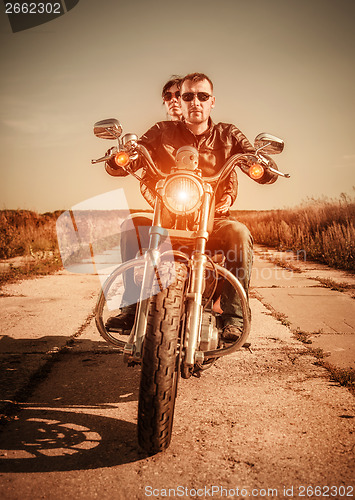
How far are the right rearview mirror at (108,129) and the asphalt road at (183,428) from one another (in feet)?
5.18

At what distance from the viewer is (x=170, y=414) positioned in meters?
1.86

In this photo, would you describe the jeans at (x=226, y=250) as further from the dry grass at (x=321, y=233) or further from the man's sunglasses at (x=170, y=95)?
the dry grass at (x=321, y=233)

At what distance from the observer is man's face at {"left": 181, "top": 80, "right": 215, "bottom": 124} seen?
2.86 meters

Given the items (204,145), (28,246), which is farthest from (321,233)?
(204,145)

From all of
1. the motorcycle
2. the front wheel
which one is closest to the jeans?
the motorcycle

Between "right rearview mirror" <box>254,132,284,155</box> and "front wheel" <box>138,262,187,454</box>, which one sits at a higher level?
"right rearview mirror" <box>254,132,284,155</box>

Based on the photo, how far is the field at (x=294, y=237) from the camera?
9053 millimetres

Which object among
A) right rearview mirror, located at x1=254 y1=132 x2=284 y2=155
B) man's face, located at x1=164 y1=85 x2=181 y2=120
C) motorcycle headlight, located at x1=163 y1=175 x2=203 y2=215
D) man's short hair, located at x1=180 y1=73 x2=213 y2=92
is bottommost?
motorcycle headlight, located at x1=163 y1=175 x2=203 y2=215

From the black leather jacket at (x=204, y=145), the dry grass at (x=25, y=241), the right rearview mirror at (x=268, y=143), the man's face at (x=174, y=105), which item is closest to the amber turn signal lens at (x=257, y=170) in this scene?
the right rearview mirror at (x=268, y=143)

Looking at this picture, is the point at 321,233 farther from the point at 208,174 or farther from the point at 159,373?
the point at 159,373

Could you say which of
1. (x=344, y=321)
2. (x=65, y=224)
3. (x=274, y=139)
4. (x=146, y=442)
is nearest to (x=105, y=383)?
(x=146, y=442)

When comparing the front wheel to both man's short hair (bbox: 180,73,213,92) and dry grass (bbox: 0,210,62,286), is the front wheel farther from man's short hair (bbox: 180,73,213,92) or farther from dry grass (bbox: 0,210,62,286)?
dry grass (bbox: 0,210,62,286)

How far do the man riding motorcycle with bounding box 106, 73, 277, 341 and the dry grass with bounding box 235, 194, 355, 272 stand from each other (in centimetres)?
606

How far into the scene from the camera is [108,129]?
2.31 m
